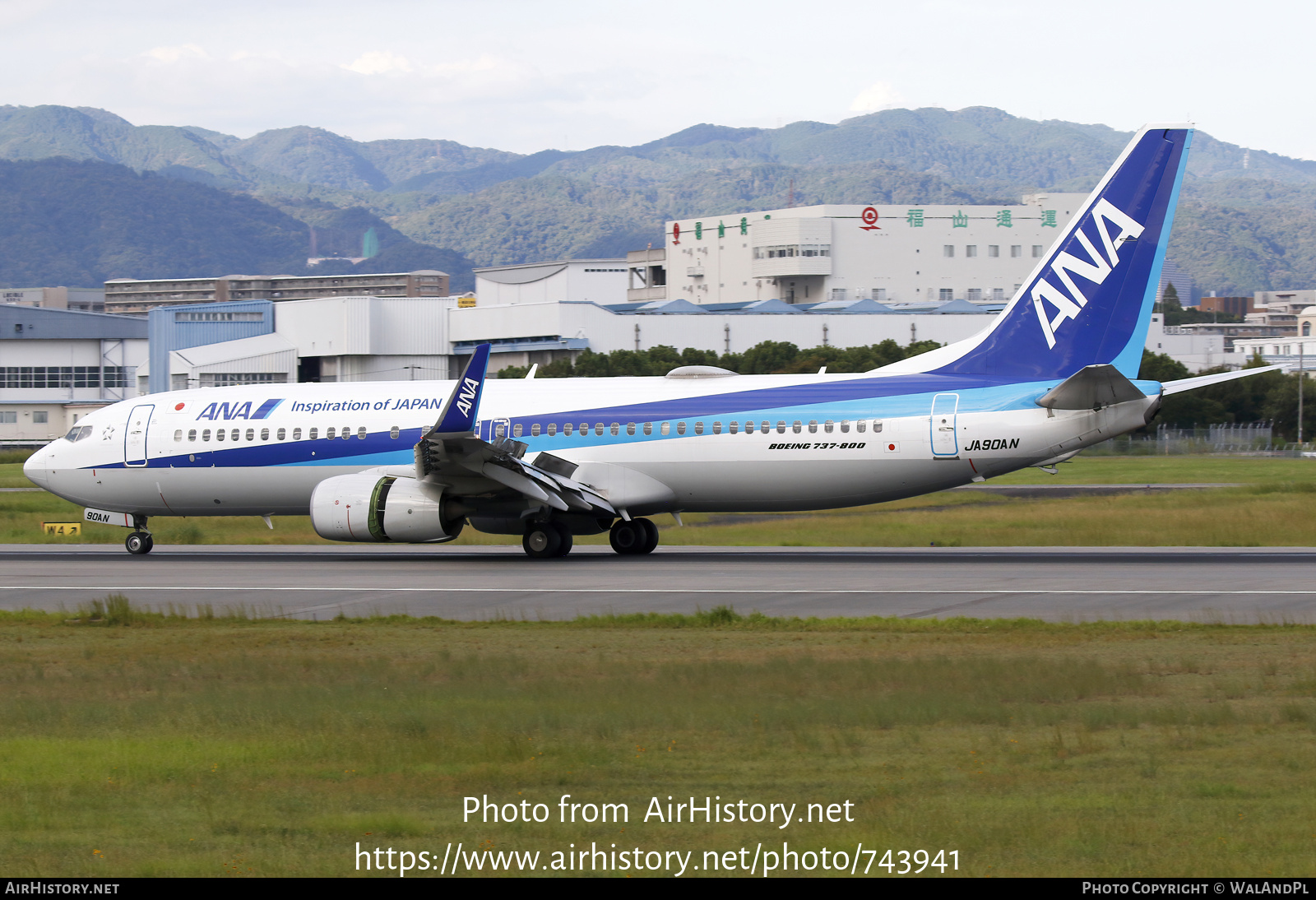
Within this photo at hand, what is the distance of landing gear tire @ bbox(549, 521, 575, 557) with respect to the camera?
29547 millimetres

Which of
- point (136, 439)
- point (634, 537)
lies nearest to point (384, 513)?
point (634, 537)

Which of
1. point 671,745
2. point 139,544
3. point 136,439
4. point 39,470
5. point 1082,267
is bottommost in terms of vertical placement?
point 139,544

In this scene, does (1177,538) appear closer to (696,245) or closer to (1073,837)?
(1073,837)

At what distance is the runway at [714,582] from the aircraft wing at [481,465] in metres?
1.42

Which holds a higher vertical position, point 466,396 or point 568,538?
point 466,396

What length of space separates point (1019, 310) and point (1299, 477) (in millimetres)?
30503

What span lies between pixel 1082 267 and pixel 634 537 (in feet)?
35.7

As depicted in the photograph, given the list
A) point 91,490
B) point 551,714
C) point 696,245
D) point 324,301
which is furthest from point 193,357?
point 551,714

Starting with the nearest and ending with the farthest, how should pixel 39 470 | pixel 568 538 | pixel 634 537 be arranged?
pixel 568 538
pixel 634 537
pixel 39 470

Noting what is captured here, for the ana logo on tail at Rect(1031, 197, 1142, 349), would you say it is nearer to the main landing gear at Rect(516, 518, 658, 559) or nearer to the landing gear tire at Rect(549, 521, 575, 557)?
the main landing gear at Rect(516, 518, 658, 559)

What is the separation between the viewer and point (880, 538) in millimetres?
33812

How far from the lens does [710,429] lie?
29312mm

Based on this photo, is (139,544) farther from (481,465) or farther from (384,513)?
(481,465)
